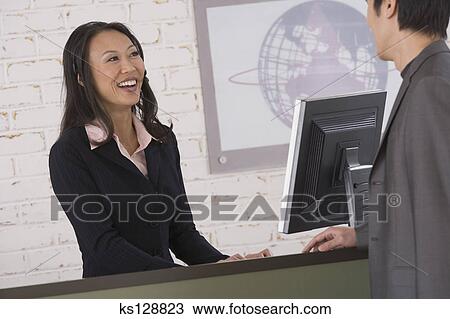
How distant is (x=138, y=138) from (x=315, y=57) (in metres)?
1.11

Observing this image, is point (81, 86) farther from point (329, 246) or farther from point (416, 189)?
point (416, 189)

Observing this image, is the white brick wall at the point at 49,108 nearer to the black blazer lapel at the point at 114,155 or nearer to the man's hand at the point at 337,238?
the black blazer lapel at the point at 114,155

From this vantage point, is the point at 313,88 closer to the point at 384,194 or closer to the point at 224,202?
the point at 224,202

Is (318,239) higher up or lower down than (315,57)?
lower down

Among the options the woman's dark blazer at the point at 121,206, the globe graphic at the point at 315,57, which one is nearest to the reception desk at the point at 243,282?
the woman's dark blazer at the point at 121,206

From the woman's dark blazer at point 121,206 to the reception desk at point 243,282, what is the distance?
0.12 m

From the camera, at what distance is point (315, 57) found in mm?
3006

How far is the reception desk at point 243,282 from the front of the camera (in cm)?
161

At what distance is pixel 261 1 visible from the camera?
2924 mm

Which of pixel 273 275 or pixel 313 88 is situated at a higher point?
pixel 313 88

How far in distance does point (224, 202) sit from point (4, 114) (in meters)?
0.88

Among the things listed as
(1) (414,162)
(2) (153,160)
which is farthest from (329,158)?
(2) (153,160)

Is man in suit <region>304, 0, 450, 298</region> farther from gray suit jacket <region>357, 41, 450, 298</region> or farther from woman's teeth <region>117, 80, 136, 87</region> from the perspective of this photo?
woman's teeth <region>117, 80, 136, 87</region>
